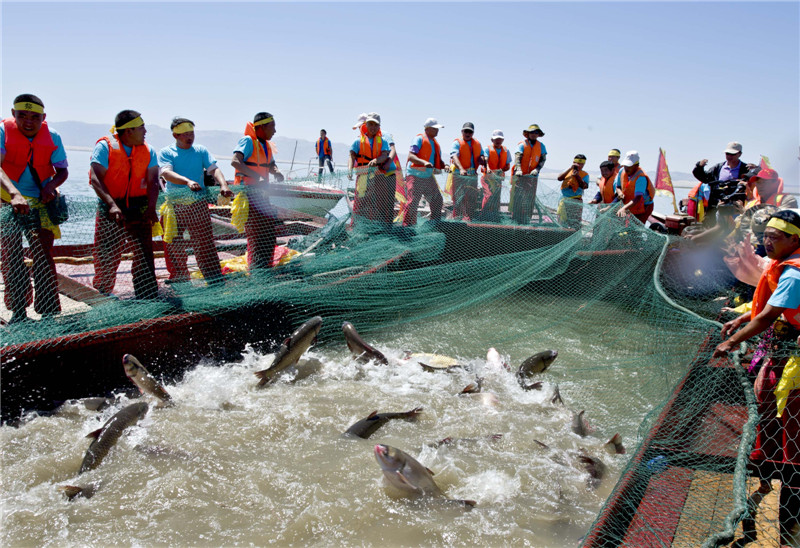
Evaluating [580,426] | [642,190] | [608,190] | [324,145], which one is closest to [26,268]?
[580,426]

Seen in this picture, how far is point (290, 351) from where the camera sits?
17.7ft

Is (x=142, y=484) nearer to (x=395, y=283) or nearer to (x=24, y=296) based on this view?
(x=24, y=296)

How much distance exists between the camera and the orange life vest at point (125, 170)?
5.51m

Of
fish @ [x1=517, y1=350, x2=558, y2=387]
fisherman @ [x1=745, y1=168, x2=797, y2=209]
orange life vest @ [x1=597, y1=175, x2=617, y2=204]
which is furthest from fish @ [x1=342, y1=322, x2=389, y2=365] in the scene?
orange life vest @ [x1=597, y1=175, x2=617, y2=204]

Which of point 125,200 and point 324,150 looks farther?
point 324,150

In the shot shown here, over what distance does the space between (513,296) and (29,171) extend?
573cm

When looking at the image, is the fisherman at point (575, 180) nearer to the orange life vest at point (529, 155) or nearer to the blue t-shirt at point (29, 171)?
the orange life vest at point (529, 155)

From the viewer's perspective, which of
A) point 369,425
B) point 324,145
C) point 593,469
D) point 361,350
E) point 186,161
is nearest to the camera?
point 593,469

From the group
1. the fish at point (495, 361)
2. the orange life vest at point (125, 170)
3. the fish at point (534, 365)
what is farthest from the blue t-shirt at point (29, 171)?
the fish at point (534, 365)

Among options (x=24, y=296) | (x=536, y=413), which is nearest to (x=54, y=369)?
(x=24, y=296)

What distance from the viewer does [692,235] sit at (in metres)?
8.04

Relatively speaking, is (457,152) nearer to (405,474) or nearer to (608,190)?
(608,190)

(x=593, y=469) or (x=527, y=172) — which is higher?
(x=527, y=172)

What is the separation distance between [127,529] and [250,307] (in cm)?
299
